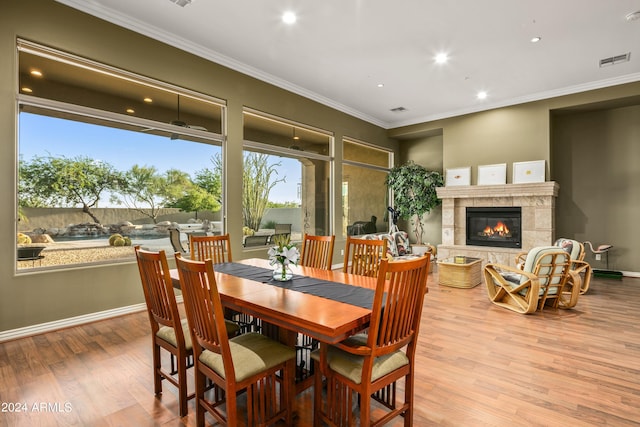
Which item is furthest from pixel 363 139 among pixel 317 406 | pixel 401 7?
pixel 317 406

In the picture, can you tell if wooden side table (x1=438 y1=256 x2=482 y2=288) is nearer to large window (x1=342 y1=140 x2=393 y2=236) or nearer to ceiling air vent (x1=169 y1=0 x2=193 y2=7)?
large window (x1=342 y1=140 x2=393 y2=236)

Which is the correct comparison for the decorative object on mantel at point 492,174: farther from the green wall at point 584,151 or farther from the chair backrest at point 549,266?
the chair backrest at point 549,266

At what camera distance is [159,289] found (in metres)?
1.98

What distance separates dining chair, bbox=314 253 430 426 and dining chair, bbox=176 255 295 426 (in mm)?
228

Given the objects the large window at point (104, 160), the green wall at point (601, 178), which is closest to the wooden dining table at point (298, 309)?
the large window at point (104, 160)

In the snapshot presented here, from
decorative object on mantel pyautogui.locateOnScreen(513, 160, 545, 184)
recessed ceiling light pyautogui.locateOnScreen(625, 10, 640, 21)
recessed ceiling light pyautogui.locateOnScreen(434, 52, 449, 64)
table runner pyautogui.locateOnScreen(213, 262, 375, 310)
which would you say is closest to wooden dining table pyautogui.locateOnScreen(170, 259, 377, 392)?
table runner pyautogui.locateOnScreen(213, 262, 375, 310)

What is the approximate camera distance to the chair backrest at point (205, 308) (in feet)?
5.08

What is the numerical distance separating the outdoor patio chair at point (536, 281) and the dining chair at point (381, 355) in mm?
2627

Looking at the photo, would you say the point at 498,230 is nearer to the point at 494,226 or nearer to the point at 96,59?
the point at 494,226

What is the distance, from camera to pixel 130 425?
1.89 m

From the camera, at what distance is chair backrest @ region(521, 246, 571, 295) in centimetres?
370

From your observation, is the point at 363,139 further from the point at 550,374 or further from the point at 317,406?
the point at 317,406

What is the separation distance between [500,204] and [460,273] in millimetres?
2245

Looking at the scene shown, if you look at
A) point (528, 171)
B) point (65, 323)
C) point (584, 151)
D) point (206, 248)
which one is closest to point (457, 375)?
point (206, 248)
